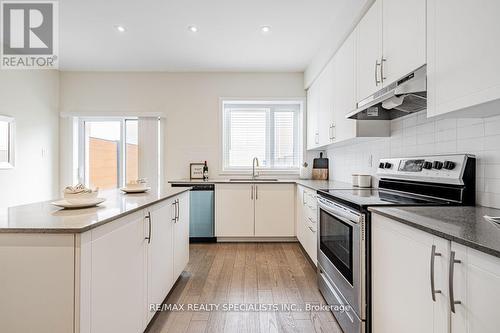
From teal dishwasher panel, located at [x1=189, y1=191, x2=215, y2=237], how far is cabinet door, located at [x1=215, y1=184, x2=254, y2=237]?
9 cm

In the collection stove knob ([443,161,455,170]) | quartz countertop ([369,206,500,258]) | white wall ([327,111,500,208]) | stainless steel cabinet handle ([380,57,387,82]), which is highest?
stainless steel cabinet handle ([380,57,387,82])

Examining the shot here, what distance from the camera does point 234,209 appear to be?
389 cm

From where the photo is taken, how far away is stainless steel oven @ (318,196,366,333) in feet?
5.11

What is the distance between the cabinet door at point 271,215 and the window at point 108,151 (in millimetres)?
2206

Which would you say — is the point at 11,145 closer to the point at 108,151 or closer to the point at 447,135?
the point at 108,151

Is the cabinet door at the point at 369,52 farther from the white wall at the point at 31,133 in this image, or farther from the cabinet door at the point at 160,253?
the white wall at the point at 31,133

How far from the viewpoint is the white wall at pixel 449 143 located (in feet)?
4.59

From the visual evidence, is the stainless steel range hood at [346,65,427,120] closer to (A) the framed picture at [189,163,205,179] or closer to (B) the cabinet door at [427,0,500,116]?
(B) the cabinet door at [427,0,500,116]

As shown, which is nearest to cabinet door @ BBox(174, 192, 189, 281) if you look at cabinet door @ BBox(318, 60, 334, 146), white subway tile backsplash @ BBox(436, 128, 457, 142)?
cabinet door @ BBox(318, 60, 334, 146)

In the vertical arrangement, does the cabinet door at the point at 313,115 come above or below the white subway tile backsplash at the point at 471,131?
above

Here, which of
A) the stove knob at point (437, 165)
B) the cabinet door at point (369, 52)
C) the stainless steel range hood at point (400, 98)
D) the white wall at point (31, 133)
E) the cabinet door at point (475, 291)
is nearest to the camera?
the cabinet door at point (475, 291)

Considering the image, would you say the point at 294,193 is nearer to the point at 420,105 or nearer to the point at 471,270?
the point at 420,105

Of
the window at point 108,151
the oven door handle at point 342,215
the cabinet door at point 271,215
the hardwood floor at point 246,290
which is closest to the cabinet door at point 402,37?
the oven door handle at point 342,215

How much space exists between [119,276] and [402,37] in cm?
207
